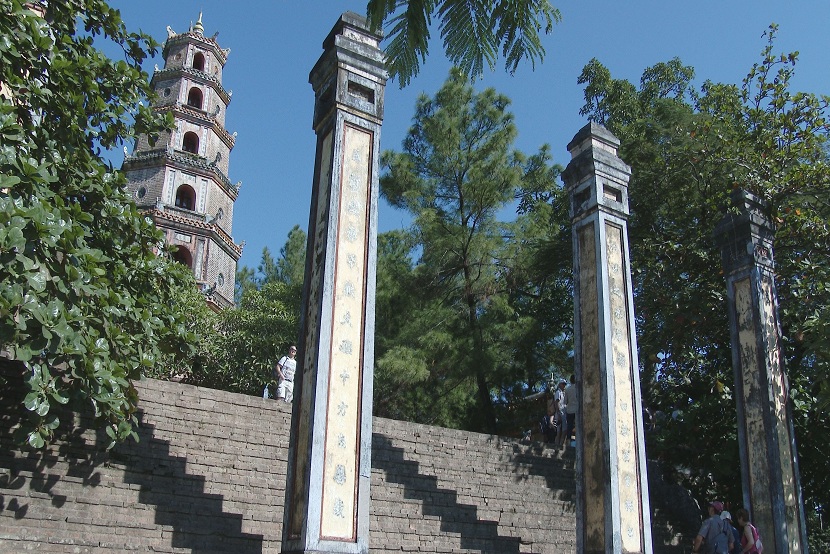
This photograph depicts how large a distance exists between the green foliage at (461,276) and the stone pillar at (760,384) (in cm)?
661

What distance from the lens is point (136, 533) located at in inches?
265

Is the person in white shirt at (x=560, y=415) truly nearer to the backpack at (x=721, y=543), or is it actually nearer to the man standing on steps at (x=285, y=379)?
the backpack at (x=721, y=543)

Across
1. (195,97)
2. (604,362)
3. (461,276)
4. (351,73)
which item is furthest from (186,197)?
(604,362)

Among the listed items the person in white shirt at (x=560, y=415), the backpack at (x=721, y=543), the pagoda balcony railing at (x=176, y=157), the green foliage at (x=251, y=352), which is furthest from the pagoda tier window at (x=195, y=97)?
the backpack at (x=721, y=543)

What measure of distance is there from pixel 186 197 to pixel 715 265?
22.2 metres

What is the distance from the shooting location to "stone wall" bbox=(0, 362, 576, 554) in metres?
6.81

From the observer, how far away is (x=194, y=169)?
29828 mm

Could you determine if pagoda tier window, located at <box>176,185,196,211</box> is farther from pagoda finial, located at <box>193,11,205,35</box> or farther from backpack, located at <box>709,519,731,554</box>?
backpack, located at <box>709,519,731,554</box>

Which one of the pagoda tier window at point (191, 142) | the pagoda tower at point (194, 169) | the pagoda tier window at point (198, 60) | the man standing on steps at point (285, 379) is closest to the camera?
the man standing on steps at point (285, 379)

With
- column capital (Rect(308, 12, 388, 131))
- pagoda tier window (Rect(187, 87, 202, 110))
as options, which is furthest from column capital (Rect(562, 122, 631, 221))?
pagoda tier window (Rect(187, 87, 202, 110))

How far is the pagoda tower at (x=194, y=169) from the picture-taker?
29.1 metres

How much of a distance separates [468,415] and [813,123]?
9.29m

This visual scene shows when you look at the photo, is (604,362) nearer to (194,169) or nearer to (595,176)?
(595,176)

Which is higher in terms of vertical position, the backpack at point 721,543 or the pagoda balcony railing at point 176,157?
the pagoda balcony railing at point 176,157
